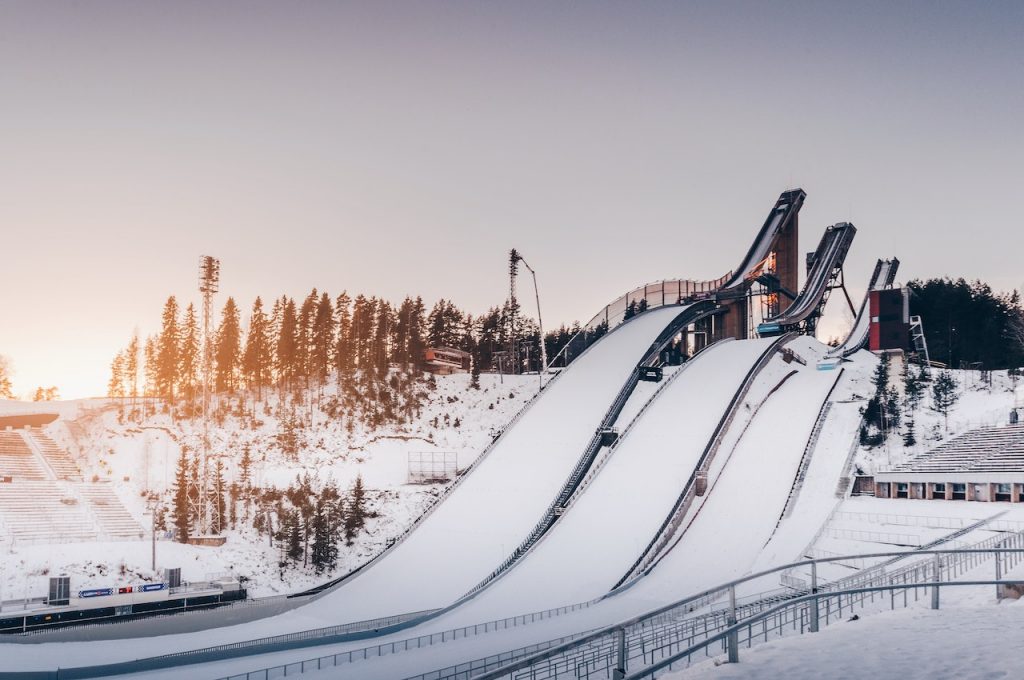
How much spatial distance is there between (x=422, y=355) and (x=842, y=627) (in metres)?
46.0

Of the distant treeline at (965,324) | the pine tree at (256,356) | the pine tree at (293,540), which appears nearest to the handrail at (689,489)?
the pine tree at (293,540)

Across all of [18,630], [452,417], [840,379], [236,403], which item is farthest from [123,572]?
[840,379]

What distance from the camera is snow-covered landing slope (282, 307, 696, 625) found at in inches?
865

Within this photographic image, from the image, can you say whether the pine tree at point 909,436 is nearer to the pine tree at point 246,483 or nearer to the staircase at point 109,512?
the pine tree at point 246,483

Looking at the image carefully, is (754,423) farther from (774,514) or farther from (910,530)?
(910,530)

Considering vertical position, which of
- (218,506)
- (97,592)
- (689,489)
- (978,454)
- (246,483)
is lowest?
(97,592)

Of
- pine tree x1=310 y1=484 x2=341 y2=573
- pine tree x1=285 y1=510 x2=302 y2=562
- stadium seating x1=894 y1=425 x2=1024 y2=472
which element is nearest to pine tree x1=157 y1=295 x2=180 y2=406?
pine tree x1=310 y1=484 x2=341 y2=573

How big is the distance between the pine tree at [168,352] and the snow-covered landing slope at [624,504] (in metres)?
32.9

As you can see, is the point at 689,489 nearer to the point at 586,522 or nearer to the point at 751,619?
the point at 586,522

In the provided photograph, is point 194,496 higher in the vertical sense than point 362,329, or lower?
lower

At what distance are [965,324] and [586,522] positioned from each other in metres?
33.5

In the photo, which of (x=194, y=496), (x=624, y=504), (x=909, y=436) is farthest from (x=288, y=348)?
(x=909, y=436)

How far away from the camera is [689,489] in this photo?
79.9 ft

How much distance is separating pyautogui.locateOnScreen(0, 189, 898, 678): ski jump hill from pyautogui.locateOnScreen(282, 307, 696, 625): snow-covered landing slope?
7cm
